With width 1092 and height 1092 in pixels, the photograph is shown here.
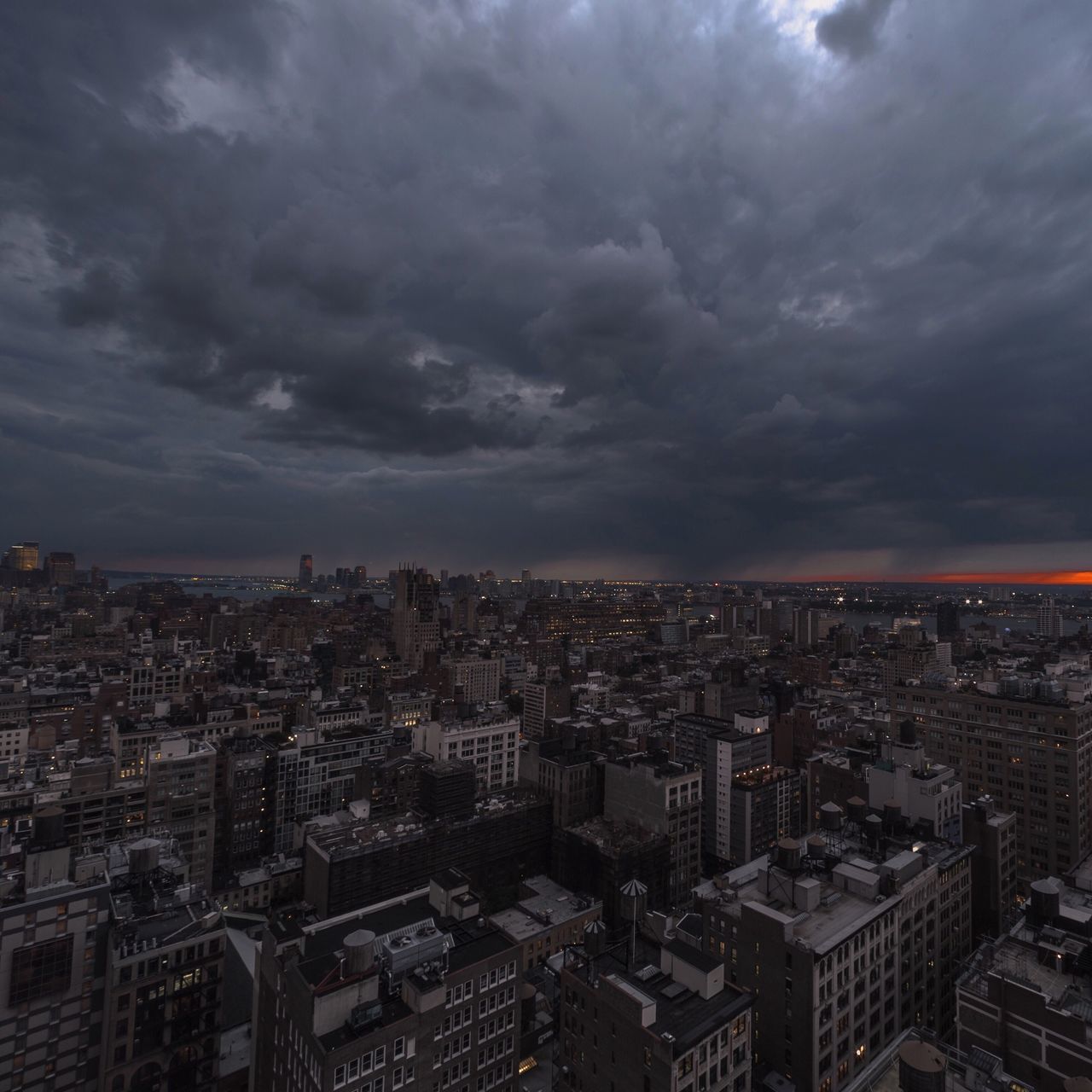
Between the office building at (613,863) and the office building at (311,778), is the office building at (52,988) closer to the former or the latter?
the office building at (311,778)

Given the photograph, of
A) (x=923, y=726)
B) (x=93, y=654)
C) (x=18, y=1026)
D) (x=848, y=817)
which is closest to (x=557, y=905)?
(x=848, y=817)

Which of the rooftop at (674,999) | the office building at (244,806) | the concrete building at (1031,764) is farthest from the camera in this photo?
the office building at (244,806)

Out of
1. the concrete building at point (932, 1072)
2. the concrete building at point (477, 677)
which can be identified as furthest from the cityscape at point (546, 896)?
the concrete building at point (477, 677)

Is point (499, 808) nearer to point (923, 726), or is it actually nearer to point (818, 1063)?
point (818, 1063)

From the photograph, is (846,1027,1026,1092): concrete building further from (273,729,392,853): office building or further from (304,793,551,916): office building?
(273,729,392,853): office building

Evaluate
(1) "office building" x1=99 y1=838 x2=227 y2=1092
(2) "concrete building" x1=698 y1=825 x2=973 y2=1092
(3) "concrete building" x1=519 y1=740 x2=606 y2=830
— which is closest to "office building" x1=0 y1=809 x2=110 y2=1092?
(1) "office building" x1=99 y1=838 x2=227 y2=1092

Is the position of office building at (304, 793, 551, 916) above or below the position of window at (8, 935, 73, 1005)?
below
